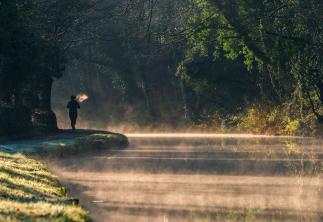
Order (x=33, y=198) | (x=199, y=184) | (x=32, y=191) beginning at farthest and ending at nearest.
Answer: (x=199, y=184), (x=32, y=191), (x=33, y=198)

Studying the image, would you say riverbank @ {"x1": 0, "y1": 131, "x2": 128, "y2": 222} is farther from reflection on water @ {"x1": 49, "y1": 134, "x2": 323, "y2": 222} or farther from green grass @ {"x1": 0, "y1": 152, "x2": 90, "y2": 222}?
reflection on water @ {"x1": 49, "y1": 134, "x2": 323, "y2": 222}

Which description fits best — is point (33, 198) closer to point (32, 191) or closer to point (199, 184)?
point (32, 191)

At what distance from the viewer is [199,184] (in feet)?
57.4

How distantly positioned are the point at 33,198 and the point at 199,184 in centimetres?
571

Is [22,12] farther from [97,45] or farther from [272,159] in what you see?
[97,45]

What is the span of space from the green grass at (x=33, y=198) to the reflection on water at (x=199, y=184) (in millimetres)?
596

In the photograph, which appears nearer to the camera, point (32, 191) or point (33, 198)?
point (33, 198)

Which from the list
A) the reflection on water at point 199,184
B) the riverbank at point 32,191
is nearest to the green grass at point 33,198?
the riverbank at point 32,191

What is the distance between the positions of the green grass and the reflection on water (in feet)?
1.96

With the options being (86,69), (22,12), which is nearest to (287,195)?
(22,12)

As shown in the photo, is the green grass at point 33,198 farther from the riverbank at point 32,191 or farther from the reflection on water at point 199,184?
the reflection on water at point 199,184

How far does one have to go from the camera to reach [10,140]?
104 ft

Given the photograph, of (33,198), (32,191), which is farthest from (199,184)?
(33,198)

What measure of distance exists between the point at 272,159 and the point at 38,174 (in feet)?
31.3
